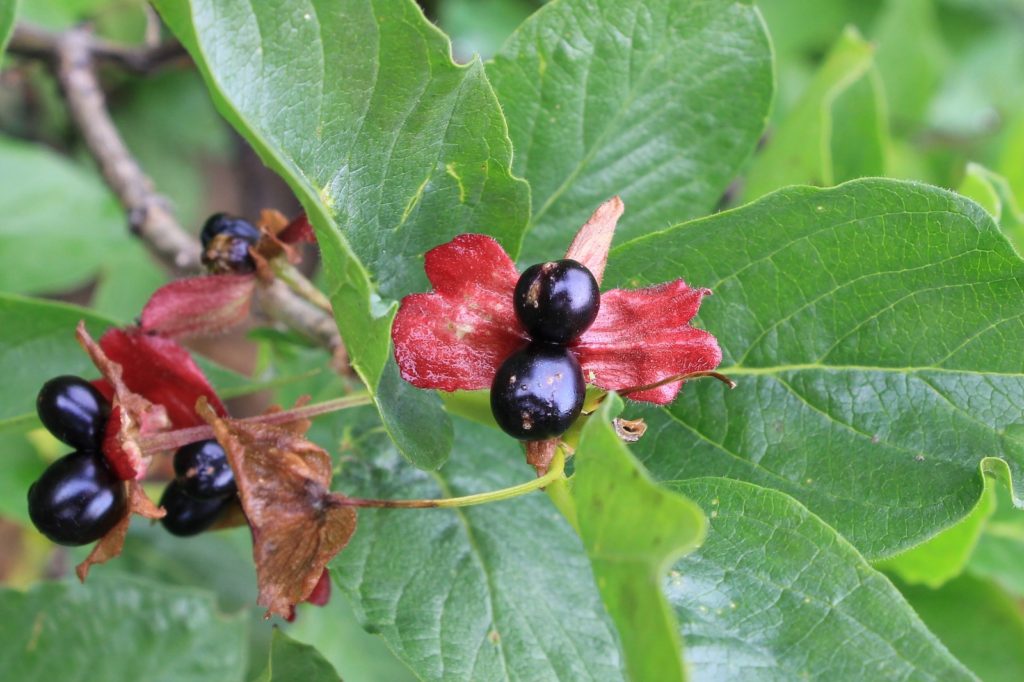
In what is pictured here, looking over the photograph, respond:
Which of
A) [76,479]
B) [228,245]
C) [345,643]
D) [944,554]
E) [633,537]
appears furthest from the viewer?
[345,643]

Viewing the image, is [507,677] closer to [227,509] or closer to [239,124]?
[227,509]

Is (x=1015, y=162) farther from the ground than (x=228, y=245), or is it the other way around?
(x=228, y=245)

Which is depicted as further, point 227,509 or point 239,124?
point 227,509

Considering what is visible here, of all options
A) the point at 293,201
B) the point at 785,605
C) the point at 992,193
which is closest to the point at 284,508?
the point at 785,605

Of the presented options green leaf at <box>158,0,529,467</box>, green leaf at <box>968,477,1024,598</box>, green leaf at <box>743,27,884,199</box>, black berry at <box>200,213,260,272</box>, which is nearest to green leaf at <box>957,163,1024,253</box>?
green leaf at <box>743,27,884,199</box>

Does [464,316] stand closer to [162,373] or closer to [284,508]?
[284,508]

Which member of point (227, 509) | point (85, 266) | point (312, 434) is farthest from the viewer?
point (85, 266)

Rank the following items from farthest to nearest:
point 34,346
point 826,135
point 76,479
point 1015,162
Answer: point 1015,162 < point 826,135 < point 34,346 < point 76,479

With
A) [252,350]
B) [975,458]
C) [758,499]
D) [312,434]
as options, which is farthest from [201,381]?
[252,350]
